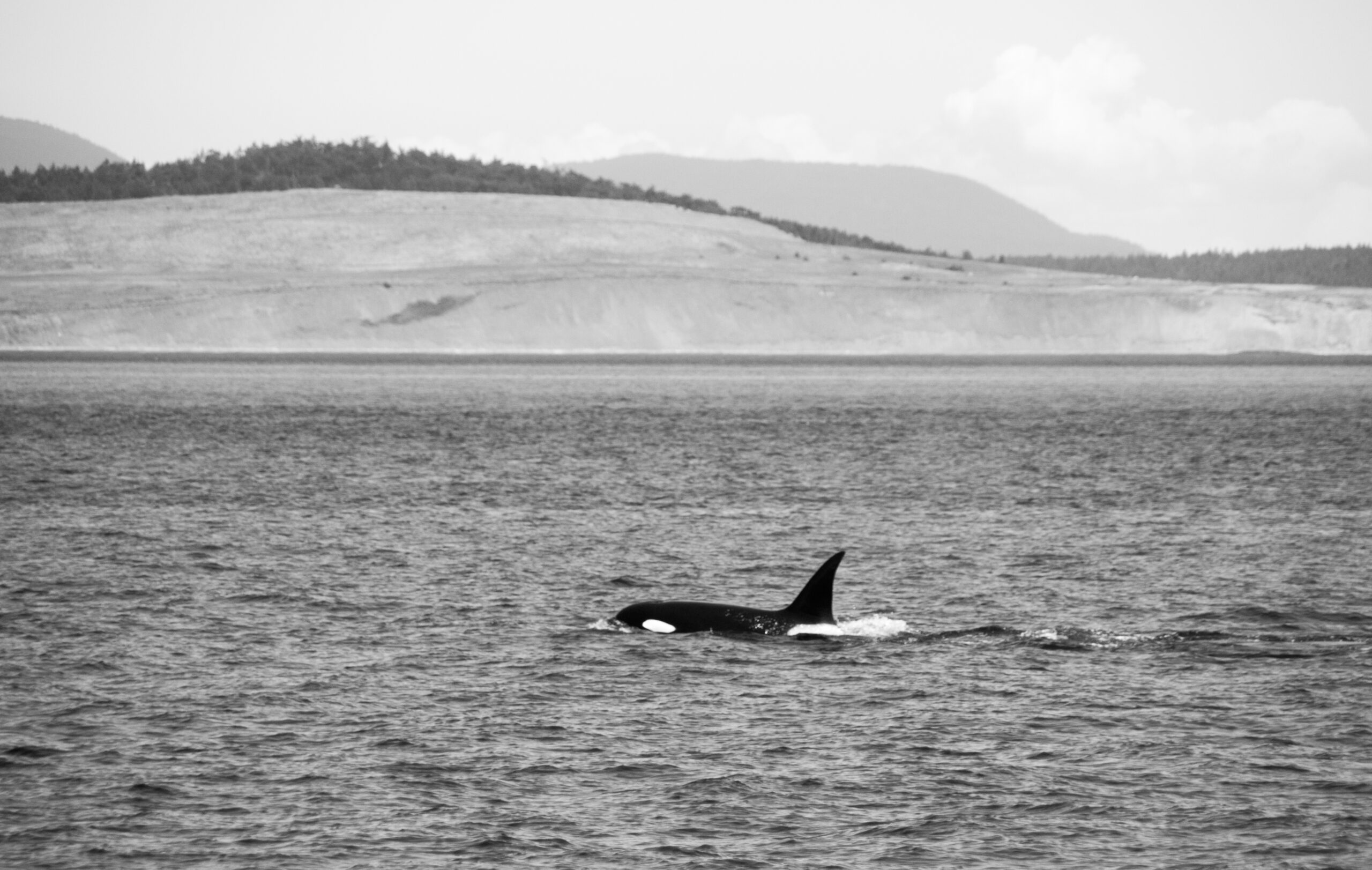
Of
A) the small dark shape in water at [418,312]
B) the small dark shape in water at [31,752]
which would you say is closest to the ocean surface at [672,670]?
the small dark shape in water at [31,752]

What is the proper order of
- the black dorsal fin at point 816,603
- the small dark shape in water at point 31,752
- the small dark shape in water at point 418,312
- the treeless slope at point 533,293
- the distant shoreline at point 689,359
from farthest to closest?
the small dark shape in water at point 418,312
the treeless slope at point 533,293
the distant shoreline at point 689,359
the black dorsal fin at point 816,603
the small dark shape in water at point 31,752

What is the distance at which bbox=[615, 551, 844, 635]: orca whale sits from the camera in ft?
85.4

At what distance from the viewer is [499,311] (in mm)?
154125

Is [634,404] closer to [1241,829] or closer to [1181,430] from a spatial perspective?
[1181,430]

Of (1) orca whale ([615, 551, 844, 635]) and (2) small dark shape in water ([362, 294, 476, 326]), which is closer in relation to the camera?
(1) orca whale ([615, 551, 844, 635])

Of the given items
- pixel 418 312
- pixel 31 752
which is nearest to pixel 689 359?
pixel 418 312

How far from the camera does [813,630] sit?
2598 centimetres

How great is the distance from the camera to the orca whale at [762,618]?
26.0 metres

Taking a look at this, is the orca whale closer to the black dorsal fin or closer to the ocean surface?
the black dorsal fin

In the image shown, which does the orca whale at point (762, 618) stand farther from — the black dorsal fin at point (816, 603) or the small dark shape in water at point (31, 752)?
the small dark shape in water at point (31, 752)

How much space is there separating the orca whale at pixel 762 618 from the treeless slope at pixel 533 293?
127574 mm

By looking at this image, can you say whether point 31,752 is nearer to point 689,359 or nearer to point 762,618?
point 762,618

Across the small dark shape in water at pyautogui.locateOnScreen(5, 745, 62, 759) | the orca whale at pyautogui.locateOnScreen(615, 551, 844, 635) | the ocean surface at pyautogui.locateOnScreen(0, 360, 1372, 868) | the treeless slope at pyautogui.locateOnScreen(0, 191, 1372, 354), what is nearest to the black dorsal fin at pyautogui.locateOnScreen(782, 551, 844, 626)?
the orca whale at pyautogui.locateOnScreen(615, 551, 844, 635)

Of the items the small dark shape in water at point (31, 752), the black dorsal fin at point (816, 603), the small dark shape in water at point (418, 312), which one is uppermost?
the small dark shape in water at point (418, 312)
